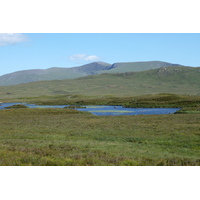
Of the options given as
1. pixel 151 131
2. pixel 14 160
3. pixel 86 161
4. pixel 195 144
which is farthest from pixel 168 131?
pixel 14 160

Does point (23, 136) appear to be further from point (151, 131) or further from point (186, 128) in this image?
point (186, 128)

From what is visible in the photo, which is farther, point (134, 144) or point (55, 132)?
point (55, 132)

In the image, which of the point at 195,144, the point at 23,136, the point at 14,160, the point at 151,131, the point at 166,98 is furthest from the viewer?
the point at 166,98

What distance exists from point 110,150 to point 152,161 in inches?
198

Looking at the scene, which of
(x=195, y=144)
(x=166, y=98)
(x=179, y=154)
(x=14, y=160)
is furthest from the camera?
(x=166, y=98)

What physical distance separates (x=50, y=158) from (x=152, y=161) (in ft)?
20.6

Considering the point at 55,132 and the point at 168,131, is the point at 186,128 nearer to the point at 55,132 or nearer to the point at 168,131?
the point at 168,131

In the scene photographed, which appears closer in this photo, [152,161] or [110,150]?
[152,161]

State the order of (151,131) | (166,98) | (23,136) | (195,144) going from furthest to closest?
(166,98) → (151,131) → (23,136) → (195,144)

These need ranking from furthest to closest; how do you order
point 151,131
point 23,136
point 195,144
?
1. point 151,131
2. point 23,136
3. point 195,144

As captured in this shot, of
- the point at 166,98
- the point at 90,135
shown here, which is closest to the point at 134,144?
the point at 90,135

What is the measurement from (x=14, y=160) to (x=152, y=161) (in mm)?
8279

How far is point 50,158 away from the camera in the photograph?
18.0 m

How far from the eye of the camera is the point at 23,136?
3155 cm
